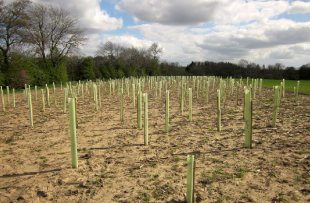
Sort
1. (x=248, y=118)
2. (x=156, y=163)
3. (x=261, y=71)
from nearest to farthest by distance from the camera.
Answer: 1. (x=156, y=163)
2. (x=248, y=118)
3. (x=261, y=71)

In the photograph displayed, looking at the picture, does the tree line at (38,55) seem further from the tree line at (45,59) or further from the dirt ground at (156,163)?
the dirt ground at (156,163)

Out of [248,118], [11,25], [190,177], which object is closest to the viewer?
[190,177]

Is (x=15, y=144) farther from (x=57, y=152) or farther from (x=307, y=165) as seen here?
(x=307, y=165)

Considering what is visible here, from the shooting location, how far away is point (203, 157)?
13.3 ft

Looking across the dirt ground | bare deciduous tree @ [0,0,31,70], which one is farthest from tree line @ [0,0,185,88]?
the dirt ground

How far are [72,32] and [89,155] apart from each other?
91.2 ft

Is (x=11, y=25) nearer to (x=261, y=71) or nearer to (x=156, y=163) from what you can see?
(x=156, y=163)

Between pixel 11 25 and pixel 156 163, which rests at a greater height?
pixel 11 25

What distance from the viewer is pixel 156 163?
12.7 feet

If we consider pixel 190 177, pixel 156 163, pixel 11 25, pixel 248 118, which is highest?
pixel 11 25

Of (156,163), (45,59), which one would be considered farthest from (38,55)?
(156,163)

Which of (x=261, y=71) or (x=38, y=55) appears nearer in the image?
(x=38, y=55)

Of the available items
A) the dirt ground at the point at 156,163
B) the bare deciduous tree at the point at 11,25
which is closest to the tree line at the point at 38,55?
the bare deciduous tree at the point at 11,25

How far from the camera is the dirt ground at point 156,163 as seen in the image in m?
2.93
